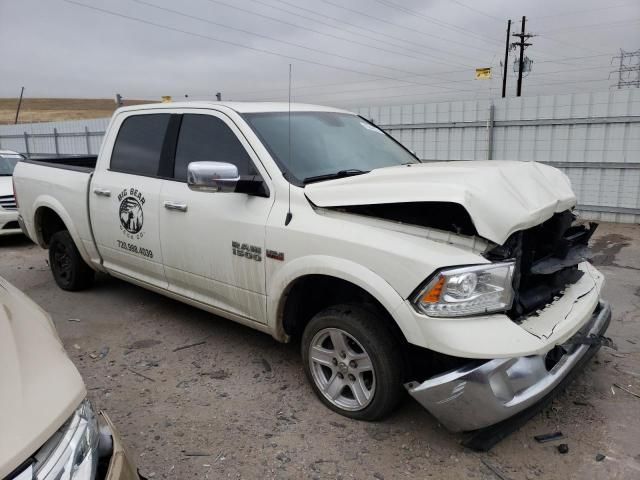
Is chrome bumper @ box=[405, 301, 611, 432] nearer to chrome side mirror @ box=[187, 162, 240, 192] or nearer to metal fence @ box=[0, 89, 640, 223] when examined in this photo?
chrome side mirror @ box=[187, 162, 240, 192]

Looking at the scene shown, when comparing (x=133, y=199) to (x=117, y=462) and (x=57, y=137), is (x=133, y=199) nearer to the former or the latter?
(x=117, y=462)

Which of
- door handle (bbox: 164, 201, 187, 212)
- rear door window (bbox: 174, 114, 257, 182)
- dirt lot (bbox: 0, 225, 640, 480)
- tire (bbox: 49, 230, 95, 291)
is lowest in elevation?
dirt lot (bbox: 0, 225, 640, 480)

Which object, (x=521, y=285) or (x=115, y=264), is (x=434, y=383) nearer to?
(x=521, y=285)

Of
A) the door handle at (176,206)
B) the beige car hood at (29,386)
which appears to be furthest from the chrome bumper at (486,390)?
the door handle at (176,206)

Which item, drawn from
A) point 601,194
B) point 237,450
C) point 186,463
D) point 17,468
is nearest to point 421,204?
point 237,450

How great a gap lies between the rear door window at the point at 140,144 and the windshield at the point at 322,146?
3.33 feet

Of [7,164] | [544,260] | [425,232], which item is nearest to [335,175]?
[425,232]

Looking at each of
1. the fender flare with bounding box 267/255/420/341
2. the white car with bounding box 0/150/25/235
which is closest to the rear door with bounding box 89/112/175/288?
the fender flare with bounding box 267/255/420/341

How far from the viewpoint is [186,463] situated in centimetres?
275

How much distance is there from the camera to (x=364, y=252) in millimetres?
2758

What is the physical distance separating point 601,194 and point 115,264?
816 centimetres

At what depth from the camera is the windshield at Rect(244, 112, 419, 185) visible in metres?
3.44

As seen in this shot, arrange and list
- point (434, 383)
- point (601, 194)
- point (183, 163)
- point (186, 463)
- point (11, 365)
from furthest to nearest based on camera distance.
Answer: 1. point (601, 194)
2. point (183, 163)
3. point (186, 463)
4. point (434, 383)
5. point (11, 365)

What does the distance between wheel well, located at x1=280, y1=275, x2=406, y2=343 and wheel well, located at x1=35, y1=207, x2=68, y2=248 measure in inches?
134
